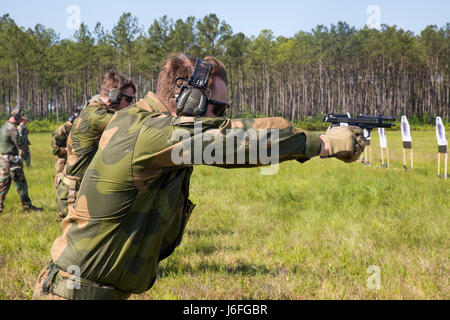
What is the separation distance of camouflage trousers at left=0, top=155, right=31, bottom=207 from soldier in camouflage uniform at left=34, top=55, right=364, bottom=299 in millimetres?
7243

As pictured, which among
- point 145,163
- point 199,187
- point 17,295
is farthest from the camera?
point 199,187

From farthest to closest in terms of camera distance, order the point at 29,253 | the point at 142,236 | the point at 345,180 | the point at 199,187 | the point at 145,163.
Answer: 1. the point at 199,187
2. the point at 345,180
3. the point at 29,253
4. the point at 142,236
5. the point at 145,163

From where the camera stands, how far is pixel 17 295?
3984 mm

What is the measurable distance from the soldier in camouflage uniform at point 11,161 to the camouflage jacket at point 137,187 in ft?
24.4

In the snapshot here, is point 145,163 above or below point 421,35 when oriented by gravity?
below

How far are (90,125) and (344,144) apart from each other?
335 cm

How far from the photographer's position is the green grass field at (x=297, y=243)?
399cm

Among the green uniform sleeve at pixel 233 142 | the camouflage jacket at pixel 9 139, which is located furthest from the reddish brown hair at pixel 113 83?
the camouflage jacket at pixel 9 139

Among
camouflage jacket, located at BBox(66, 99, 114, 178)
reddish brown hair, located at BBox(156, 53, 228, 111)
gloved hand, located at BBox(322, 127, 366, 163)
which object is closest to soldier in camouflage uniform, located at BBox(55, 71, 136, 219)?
camouflage jacket, located at BBox(66, 99, 114, 178)

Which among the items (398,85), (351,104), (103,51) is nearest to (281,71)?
(351,104)

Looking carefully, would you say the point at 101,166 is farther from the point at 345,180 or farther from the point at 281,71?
the point at 281,71

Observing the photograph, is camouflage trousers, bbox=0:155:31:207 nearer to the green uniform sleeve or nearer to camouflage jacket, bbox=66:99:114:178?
camouflage jacket, bbox=66:99:114:178

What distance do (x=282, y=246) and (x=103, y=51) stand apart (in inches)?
2429

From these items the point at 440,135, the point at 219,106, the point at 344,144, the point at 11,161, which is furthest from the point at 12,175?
the point at 440,135
